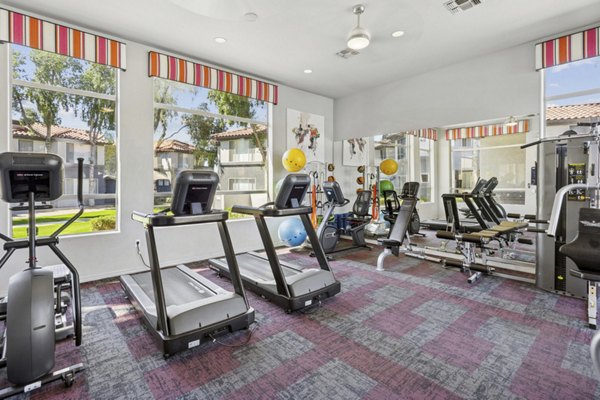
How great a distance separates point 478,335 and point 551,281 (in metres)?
1.78

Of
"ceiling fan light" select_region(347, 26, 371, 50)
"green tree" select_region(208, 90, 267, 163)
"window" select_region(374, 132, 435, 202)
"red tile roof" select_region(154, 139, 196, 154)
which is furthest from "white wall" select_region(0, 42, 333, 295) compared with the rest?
"window" select_region(374, 132, 435, 202)

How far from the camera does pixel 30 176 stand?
84.3 inches

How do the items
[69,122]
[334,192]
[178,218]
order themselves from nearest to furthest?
[178,218] → [69,122] → [334,192]

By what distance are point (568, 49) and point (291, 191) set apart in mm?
4298

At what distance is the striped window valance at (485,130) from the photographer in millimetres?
4781

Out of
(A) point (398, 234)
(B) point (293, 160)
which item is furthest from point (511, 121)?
(B) point (293, 160)

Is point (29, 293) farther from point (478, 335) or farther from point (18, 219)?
point (478, 335)

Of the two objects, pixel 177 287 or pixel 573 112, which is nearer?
pixel 177 287

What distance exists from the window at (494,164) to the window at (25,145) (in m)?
6.57

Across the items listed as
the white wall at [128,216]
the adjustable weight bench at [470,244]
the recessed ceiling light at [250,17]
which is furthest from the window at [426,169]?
the white wall at [128,216]

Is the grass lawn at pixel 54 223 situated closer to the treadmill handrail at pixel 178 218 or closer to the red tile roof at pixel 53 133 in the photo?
the red tile roof at pixel 53 133

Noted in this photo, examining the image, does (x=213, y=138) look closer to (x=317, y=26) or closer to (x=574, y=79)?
(x=317, y=26)

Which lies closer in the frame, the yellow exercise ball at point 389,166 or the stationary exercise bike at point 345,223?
the stationary exercise bike at point 345,223

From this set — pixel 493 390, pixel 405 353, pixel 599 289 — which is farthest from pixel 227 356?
pixel 599 289
